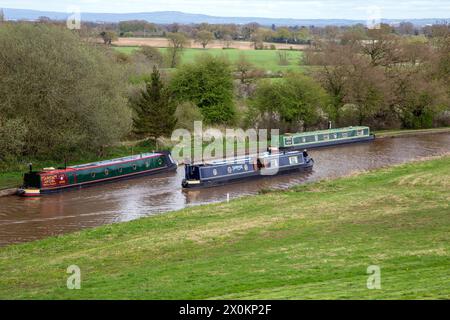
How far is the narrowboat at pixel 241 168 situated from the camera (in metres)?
35.5

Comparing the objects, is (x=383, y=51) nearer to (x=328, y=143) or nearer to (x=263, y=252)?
(x=328, y=143)

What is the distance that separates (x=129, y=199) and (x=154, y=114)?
40.2ft

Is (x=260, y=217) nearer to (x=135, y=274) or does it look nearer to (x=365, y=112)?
(x=135, y=274)

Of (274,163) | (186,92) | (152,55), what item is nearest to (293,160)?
(274,163)

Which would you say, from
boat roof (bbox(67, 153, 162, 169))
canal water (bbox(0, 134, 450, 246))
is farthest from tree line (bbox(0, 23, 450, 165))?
canal water (bbox(0, 134, 450, 246))

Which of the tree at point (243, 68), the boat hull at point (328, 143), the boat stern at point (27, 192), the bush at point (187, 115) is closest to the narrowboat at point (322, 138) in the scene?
the boat hull at point (328, 143)

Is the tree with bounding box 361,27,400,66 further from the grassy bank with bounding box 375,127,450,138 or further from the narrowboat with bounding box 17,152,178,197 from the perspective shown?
the narrowboat with bounding box 17,152,178,197

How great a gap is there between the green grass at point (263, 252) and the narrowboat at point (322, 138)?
17.1 meters

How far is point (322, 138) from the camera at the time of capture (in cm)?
4878

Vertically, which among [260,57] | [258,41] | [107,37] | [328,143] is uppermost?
[258,41]

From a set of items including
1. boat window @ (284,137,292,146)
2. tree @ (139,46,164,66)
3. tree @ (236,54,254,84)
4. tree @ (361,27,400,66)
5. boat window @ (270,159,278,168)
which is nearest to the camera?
boat window @ (270,159,278,168)

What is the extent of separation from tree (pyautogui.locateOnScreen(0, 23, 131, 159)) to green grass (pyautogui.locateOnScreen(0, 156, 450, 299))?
12.4 m

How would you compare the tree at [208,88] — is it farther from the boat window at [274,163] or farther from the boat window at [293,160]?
the boat window at [274,163]

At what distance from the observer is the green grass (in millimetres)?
14750
